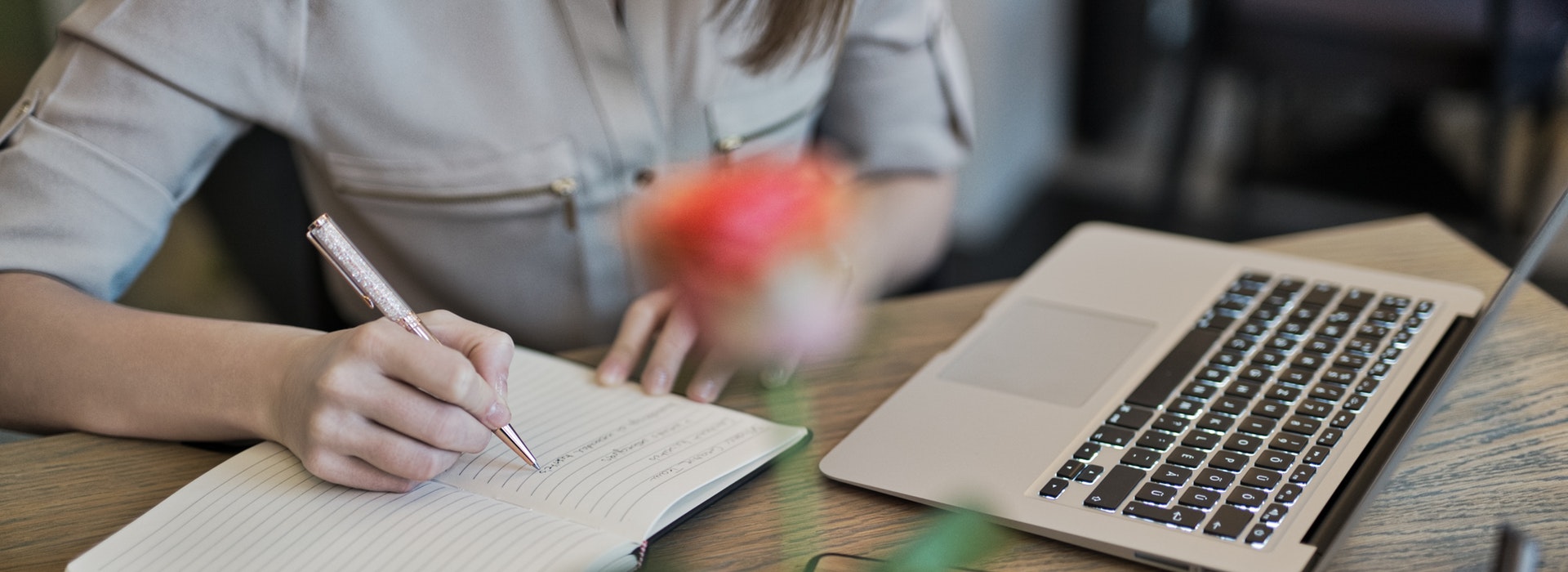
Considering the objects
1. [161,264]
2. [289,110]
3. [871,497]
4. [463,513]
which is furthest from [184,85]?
[161,264]

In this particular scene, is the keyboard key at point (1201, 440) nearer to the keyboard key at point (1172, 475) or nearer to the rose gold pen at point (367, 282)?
the keyboard key at point (1172, 475)

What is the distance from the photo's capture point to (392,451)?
0.51 meters

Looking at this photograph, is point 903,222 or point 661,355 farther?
point 903,222

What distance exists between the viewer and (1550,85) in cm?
184

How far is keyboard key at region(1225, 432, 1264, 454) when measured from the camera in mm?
537

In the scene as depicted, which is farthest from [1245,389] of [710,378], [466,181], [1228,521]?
[466,181]

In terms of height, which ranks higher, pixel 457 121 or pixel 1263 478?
pixel 457 121

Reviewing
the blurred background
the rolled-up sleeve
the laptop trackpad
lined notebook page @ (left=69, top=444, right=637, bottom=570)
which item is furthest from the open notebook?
the blurred background

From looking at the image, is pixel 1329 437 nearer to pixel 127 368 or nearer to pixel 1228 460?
pixel 1228 460

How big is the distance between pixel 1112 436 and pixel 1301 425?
0.27 ft

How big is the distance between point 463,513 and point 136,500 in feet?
0.58

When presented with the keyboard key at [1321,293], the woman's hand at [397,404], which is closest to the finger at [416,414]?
the woman's hand at [397,404]

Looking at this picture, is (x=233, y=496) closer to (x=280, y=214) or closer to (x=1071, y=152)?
(x=280, y=214)

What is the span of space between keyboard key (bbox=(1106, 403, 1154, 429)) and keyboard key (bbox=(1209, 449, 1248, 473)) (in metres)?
0.04
